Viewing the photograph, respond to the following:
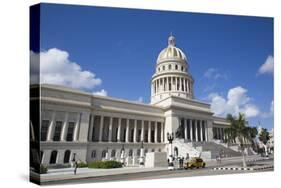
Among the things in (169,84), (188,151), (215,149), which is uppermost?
(169,84)

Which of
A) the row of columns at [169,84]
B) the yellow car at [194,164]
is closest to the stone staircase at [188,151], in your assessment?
the yellow car at [194,164]

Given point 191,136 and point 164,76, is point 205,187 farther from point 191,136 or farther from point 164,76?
point 164,76

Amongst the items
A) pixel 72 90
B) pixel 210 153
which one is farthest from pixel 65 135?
pixel 210 153

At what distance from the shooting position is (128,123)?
1367 inches

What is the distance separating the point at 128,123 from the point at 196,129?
39.3ft

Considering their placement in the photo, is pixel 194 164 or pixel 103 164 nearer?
pixel 103 164

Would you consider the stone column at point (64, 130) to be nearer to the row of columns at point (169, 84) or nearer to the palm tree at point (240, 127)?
the palm tree at point (240, 127)

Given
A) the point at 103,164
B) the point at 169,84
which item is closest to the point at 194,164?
the point at 103,164

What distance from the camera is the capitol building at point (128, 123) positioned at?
855 inches

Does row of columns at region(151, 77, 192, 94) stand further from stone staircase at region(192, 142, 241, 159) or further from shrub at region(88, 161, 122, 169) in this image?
shrub at region(88, 161, 122, 169)

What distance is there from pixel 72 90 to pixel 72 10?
936cm

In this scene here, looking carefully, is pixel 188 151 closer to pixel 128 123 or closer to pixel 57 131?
pixel 128 123

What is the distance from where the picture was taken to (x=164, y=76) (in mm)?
47000

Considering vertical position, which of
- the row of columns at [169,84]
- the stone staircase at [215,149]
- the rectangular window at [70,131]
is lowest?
the stone staircase at [215,149]
